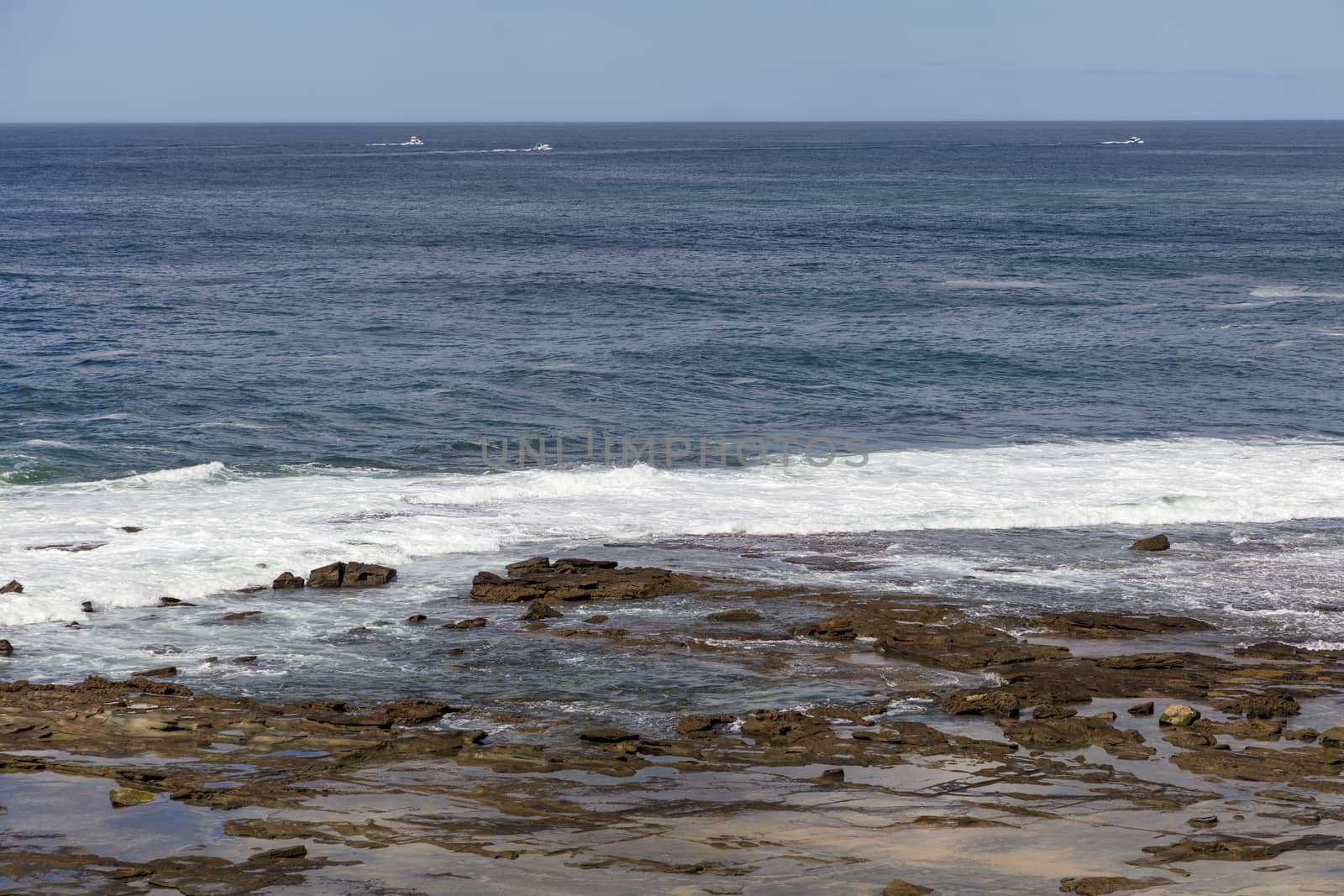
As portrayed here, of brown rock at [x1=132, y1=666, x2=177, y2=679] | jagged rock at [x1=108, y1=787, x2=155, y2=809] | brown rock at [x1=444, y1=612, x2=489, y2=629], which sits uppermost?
jagged rock at [x1=108, y1=787, x2=155, y2=809]

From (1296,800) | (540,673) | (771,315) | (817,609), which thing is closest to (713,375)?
(771,315)

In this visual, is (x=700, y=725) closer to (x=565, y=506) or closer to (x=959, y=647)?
(x=959, y=647)

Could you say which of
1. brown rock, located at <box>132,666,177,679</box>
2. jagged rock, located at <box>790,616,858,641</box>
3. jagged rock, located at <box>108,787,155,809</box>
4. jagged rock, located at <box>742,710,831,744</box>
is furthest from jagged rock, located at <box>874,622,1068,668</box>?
jagged rock, located at <box>108,787,155,809</box>

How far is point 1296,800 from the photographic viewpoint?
13438mm

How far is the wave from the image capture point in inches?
909

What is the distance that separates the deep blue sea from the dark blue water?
22 centimetres

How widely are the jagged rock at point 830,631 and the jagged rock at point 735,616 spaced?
80 cm

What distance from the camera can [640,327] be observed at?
163 ft

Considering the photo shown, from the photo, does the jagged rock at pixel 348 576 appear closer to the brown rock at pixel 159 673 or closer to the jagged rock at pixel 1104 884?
the brown rock at pixel 159 673

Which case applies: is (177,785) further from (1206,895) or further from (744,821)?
(1206,895)

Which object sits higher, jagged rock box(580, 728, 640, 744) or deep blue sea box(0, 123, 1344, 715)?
deep blue sea box(0, 123, 1344, 715)

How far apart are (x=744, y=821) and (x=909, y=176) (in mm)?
140551

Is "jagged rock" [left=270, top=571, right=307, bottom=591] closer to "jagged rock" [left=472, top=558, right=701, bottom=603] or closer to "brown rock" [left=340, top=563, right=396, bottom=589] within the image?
"brown rock" [left=340, top=563, right=396, bottom=589]

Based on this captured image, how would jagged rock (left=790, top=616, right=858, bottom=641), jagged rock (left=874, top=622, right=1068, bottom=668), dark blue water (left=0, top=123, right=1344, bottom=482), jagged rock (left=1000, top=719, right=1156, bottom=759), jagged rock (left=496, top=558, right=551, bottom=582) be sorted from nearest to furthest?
1. jagged rock (left=1000, top=719, right=1156, bottom=759)
2. jagged rock (left=874, top=622, right=1068, bottom=668)
3. jagged rock (left=790, top=616, right=858, bottom=641)
4. jagged rock (left=496, top=558, right=551, bottom=582)
5. dark blue water (left=0, top=123, right=1344, bottom=482)
